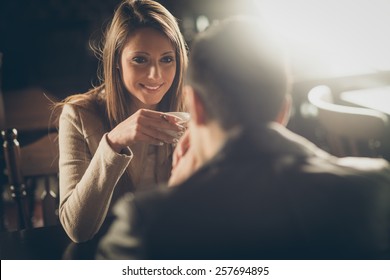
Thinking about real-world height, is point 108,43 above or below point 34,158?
above

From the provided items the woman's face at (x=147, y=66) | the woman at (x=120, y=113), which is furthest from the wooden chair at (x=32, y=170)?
the woman's face at (x=147, y=66)

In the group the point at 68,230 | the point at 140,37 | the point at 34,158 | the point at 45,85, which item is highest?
the point at 45,85

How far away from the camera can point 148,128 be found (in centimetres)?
73

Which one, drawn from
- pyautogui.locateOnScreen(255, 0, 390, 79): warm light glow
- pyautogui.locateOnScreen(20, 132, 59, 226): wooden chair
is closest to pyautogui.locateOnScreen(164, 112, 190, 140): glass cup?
pyautogui.locateOnScreen(20, 132, 59, 226): wooden chair

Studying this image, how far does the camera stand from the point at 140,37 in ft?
3.10

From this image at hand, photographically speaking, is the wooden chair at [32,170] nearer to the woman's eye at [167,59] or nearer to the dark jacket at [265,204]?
the woman's eye at [167,59]

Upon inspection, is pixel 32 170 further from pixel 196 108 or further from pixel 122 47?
pixel 196 108

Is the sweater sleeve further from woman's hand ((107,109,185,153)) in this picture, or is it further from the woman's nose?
the woman's nose

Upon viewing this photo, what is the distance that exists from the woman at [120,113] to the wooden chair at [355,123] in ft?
0.93

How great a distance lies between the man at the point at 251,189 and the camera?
44 centimetres

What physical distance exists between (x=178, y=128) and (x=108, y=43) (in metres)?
0.36
